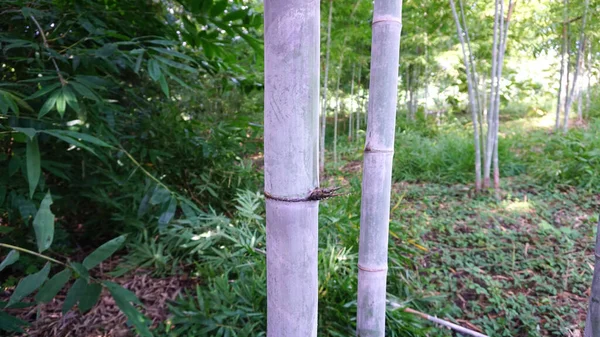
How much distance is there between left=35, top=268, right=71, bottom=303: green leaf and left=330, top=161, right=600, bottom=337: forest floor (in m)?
1.59

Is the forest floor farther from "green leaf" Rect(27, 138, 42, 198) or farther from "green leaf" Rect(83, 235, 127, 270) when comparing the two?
"green leaf" Rect(27, 138, 42, 198)

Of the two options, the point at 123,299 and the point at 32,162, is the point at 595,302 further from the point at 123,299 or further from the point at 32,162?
the point at 32,162

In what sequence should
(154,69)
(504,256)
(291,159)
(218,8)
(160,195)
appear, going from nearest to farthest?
(291,159) → (154,69) → (160,195) → (218,8) → (504,256)

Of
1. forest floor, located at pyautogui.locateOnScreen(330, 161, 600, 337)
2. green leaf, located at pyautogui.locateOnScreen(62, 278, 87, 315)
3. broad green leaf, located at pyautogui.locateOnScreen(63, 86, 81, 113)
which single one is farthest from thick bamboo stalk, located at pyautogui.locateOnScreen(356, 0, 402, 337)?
broad green leaf, located at pyautogui.locateOnScreen(63, 86, 81, 113)

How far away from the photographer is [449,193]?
12.4 feet

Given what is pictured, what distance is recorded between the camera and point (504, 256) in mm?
2449

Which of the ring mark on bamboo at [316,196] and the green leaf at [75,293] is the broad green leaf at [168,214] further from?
the ring mark on bamboo at [316,196]

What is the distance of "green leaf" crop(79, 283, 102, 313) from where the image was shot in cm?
56

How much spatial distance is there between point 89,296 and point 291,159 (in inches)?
16.0

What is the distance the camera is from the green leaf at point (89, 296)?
565mm

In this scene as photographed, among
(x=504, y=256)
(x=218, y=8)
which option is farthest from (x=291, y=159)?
Result: (x=504, y=256)

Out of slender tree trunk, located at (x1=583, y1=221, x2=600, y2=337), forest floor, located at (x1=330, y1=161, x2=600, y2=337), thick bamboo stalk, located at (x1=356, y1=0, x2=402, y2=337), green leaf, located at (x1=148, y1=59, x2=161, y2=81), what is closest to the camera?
slender tree trunk, located at (x1=583, y1=221, x2=600, y2=337)

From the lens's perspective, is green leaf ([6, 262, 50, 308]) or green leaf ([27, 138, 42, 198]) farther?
green leaf ([27, 138, 42, 198])

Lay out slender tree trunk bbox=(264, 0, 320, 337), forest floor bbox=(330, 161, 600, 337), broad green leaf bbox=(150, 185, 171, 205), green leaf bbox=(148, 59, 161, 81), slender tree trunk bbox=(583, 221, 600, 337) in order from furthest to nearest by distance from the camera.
→ forest floor bbox=(330, 161, 600, 337)
broad green leaf bbox=(150, 185, 171, 205)
green leaf bbox=(148, 59, 161, 81)
slender tree trunk bbox=(583, 221, 600, 337)
slender tree trunk bbox=(264, 0, 320, 337)
